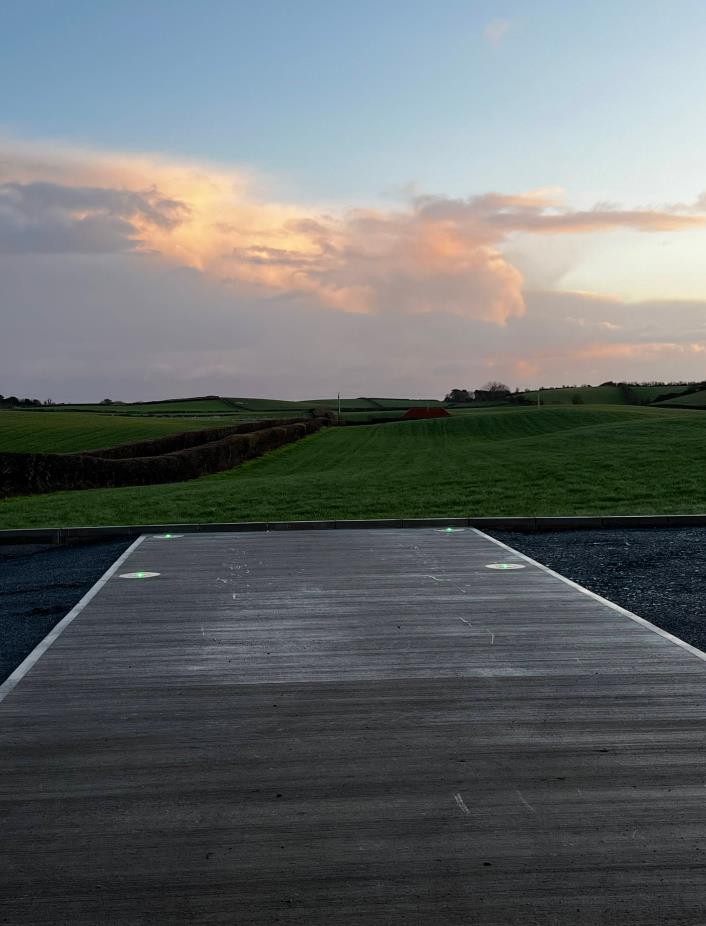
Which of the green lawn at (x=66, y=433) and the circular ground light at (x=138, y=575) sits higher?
the green lawn at (x=66, y=433)

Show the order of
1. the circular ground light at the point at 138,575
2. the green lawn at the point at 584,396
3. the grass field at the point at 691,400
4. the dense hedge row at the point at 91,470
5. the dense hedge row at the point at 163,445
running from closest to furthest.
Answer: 1. the circular ground light at the point at 138,575
2. the dense hedge row at the point at 91,470
3. the dense hedge row at the point at 163,445
4. the grass field at the point at 691,400
5. the green lawn at the point at 584,396

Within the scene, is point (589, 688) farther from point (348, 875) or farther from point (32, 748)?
point (32, 748)

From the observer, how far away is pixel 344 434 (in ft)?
176

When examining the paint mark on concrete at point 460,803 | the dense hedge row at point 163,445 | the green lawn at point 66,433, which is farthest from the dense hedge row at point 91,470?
the paint mark on concrete at point 460,803

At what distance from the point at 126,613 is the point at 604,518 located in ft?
27.2

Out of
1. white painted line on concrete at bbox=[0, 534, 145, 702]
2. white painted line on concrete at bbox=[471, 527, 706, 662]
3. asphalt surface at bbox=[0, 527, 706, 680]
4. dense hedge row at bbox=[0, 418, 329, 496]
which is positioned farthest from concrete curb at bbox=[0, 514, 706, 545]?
dense hedge row at bbox=[0, 418, 329, 496]

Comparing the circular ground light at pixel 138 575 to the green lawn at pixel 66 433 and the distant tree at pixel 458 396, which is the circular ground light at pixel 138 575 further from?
the distant tree at pixel 458 396

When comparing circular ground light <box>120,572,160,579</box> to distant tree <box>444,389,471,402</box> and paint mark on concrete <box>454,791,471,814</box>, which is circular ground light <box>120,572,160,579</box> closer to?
paint mark on concrete <box>454,791,471,814</box>

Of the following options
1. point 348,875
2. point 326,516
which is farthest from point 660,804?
point 326,516

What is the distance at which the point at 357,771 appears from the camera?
368 cm

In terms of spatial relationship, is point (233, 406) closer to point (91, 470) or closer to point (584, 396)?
point (584, 396)

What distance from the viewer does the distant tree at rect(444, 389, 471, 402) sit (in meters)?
107

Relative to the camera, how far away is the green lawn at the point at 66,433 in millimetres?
42594

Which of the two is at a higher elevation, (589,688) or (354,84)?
(354,84)
